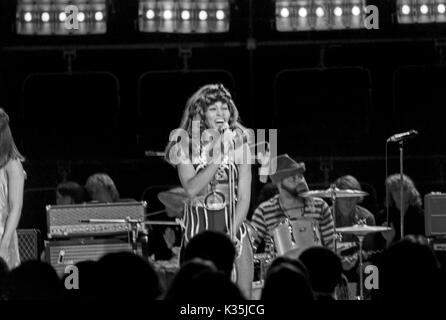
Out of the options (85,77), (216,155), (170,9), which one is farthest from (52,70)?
(216,155)

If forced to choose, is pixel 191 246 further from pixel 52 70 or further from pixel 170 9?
pixel 52 70

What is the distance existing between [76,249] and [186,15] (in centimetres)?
309

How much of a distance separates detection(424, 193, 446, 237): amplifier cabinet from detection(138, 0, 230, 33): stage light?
2930 millimetres

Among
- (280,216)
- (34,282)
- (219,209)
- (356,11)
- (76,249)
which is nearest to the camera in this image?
(34,282)

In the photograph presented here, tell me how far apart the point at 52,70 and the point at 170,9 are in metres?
1.62

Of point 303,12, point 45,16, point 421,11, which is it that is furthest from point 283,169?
point 45,16

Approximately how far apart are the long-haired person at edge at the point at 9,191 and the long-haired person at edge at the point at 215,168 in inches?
44.5

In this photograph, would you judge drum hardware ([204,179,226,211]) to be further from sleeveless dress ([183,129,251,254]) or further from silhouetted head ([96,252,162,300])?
Answer: silhouetted head ([96,252,162,300])

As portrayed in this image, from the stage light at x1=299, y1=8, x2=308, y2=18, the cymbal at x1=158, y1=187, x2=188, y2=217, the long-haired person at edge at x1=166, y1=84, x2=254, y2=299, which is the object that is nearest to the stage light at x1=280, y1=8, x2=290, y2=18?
the stage light at x1=299, y1=8, x2=308, y2=18

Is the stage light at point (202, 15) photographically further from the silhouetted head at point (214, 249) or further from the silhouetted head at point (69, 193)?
the silhouetted head at point (214, 249)

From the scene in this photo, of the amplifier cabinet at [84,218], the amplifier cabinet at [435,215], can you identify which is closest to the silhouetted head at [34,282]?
the amplifier cabinet at [84,218]

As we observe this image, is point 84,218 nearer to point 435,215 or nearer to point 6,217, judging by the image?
point 6,217

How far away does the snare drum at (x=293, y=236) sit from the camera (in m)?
10.2

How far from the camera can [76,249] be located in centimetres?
1041
